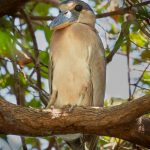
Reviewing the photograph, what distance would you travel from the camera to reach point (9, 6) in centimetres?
261

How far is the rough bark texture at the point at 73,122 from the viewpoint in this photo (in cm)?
190

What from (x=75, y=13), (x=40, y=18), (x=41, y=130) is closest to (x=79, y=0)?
(x=75, y=13)

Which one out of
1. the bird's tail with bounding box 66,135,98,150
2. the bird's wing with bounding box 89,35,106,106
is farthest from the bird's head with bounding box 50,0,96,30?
the bird's tail with bounding box 66,135,98,150

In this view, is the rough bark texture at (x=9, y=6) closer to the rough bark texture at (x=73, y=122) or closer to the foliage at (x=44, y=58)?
the foliage at (x=44, y=58)

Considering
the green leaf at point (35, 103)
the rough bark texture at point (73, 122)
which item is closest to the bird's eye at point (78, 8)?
the green leaf at point (35, 103)

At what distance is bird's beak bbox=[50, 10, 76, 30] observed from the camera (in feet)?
8.00

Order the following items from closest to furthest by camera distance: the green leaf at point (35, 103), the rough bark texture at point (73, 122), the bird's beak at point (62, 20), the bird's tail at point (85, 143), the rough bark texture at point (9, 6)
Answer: the rough bark texture at point (73, 122) < the bird's tail at point (85, 143) < the bird's beak at point (62, 20) < the rough bark texture at point (9, 6) < the green leaf at point (35, 103)

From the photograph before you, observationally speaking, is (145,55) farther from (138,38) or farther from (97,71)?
(97,71)

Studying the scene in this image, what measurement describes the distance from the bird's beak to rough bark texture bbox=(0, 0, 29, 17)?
26cm

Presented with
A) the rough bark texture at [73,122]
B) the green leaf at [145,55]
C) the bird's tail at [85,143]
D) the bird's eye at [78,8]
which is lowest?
the rough bark texture at [73,122]

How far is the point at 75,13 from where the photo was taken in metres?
2.61

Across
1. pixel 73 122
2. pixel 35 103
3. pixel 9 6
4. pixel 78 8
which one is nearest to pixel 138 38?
pixel 78 8

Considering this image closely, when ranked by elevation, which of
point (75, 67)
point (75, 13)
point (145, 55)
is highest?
point (75, 13)

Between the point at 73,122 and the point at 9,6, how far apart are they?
98 centimetres
